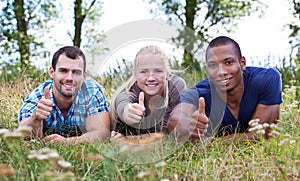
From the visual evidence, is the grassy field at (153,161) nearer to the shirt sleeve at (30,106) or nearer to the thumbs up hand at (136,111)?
the thumbs up hand at (136,111)

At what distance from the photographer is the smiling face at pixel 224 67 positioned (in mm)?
3305

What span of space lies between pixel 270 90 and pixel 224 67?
15.0 inches

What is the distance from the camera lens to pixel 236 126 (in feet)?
11.4

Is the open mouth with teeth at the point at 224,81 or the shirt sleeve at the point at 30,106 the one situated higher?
the open mouth with teeth at the point at 224,81

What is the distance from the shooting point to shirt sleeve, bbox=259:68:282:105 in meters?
3.37

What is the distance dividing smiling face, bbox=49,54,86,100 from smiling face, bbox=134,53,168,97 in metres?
0.47

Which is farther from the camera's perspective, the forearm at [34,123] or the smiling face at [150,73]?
the forearm at [34,123]

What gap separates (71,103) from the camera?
3.70m

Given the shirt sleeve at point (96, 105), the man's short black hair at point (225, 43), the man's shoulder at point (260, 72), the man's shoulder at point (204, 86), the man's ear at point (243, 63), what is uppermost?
the man's short black hair at point (225, 43)

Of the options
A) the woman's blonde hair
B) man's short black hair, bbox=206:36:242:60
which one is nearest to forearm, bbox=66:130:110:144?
the woman's blonde hair

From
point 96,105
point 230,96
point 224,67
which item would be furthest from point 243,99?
point 96,105

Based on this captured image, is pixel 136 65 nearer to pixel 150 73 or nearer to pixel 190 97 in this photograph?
pixel 150 73

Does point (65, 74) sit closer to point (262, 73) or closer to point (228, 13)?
point (262, 73)

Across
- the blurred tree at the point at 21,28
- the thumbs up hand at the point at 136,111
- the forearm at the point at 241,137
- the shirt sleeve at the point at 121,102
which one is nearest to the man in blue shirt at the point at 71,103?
the shirt sleeve at the point at 121,102
